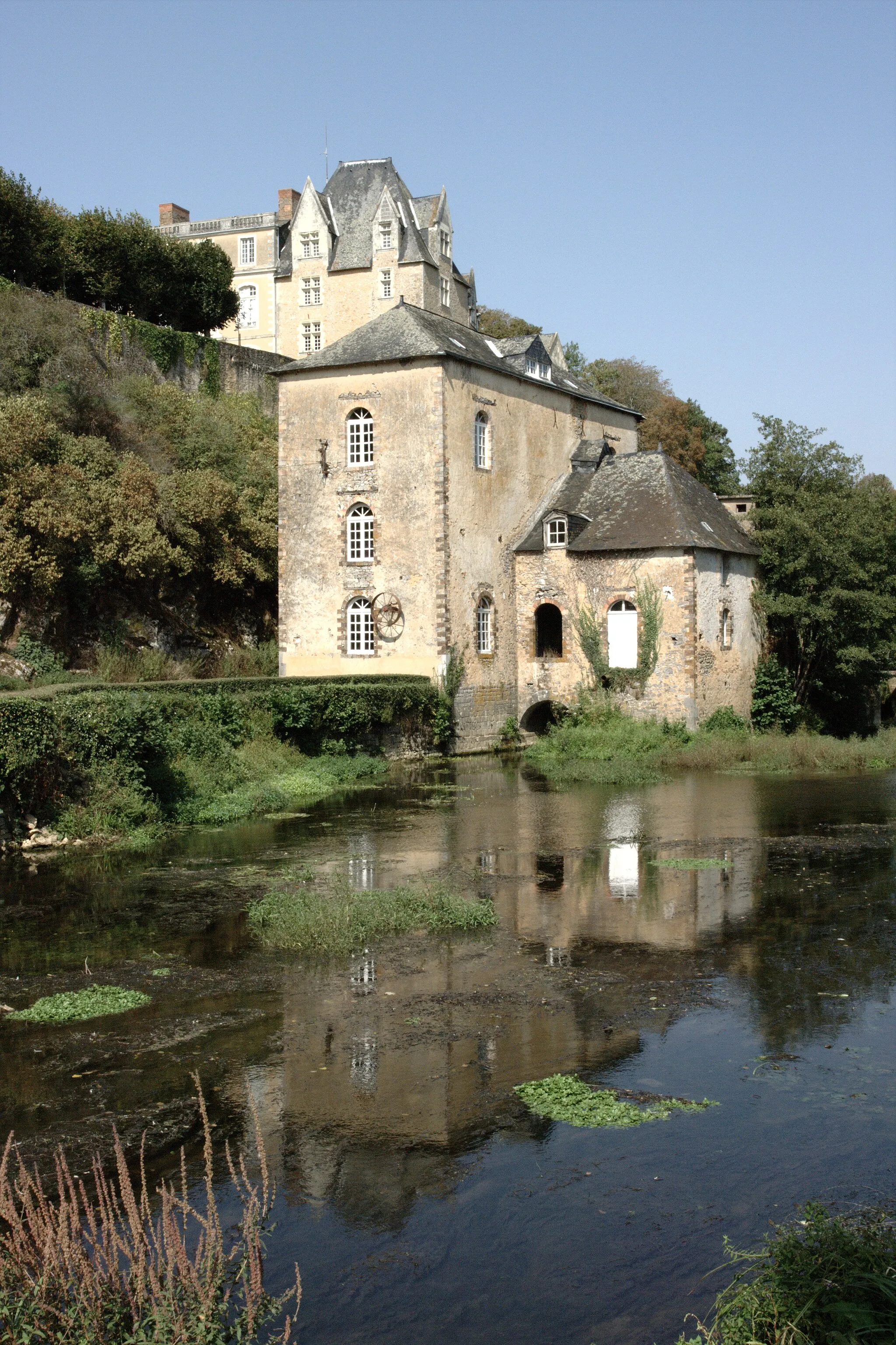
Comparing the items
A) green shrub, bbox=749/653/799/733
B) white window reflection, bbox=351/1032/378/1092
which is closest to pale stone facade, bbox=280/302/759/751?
green shrub, bbox=749/653/799/733

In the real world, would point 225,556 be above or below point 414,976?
above

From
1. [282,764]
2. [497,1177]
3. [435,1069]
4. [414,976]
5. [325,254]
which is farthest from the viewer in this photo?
[325,254]

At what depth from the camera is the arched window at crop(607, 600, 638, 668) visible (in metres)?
30.0

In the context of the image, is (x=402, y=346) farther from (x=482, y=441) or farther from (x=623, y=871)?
(x=623, y=871)

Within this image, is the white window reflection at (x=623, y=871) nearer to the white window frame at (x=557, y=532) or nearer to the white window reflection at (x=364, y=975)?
the white window reflection at (x=364, y=975)

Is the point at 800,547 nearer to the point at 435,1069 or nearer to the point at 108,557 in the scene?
the point at 108,557

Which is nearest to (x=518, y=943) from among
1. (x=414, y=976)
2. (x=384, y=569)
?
(x=414, y=976)

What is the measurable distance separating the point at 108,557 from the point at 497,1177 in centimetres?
2240

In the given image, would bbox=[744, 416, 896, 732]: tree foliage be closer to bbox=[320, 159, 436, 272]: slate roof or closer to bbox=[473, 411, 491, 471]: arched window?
bbox=[473, 411, 491, 471]: arched window

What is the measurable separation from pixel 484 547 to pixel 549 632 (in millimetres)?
3906

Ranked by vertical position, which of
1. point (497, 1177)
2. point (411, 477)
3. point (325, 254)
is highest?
point (325, 254)

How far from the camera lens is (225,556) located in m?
30.8

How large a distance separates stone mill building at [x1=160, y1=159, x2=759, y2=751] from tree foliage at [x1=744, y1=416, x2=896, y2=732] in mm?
1098

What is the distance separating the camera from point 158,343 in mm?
35000
